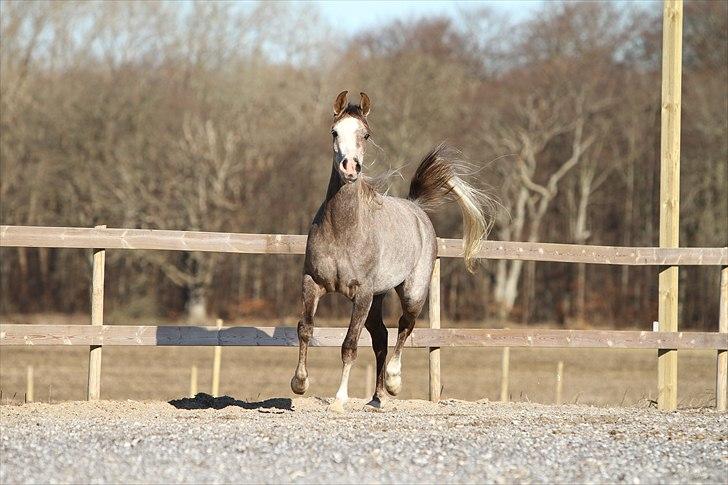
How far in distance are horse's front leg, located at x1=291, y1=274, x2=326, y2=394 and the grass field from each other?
4.46 metres

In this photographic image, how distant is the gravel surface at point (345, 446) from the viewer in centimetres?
558

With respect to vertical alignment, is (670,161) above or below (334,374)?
above

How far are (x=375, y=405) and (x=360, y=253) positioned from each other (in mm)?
1541

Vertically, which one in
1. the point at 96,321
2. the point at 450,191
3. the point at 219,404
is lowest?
the point at 219,404

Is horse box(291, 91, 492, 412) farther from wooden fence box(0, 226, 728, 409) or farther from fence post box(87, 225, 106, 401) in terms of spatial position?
fence post box(87, 225, 106, 401)

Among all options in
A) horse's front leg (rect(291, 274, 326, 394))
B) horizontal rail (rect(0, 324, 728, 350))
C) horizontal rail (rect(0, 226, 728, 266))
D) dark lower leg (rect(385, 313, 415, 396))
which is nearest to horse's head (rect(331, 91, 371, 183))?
horse's front leg (rect(291, 274, 326, 394))

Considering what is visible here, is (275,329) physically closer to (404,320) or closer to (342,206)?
(404,320)

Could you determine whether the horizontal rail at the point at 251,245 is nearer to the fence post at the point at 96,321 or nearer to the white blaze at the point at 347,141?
the fence post at the point at 96,321

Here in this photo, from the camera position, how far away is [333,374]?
2061 centimetres

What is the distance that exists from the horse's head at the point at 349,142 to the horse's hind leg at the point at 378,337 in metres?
1.65

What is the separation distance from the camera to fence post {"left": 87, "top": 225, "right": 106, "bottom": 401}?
934 cm

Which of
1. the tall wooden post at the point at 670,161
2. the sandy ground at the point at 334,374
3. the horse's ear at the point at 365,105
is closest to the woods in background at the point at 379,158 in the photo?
the sandy ground at the point at 334,374

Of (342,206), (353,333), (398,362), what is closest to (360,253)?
(342,206)

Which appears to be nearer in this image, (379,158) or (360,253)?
(360,253)
